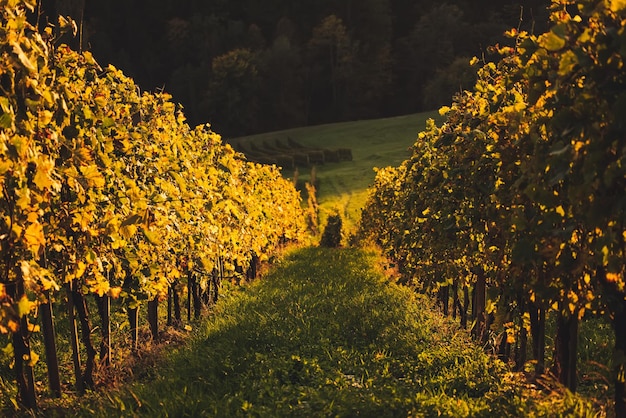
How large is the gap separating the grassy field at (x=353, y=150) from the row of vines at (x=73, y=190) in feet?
87.9

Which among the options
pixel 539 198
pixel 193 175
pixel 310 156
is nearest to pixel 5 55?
pixel 539 198

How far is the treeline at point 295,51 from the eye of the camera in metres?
94.6

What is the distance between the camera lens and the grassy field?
160ft

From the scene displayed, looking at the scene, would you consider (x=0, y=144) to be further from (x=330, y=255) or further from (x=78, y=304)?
(x=330, y=255)

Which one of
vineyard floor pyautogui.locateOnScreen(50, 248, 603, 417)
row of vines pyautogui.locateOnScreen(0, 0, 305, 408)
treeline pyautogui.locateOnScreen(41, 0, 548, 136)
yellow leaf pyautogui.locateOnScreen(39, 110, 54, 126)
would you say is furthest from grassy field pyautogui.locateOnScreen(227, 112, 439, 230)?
yellow leaf pyautogui.locateOnScreen(39, 110, 54, 126)

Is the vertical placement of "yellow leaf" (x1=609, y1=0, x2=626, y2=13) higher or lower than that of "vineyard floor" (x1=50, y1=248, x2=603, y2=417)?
higher

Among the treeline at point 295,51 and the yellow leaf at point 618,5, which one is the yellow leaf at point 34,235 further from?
the treeline at point 295,51

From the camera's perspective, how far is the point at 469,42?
337 feet

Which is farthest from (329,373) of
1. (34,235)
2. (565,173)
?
(565,173)

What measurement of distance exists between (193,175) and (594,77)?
770cm

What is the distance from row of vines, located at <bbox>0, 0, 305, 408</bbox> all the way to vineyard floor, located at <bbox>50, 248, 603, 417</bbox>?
3.98ft

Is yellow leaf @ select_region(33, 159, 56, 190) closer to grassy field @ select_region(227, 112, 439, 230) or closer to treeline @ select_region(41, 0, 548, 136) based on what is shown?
grassy field @ select_region(227, 112, 439, 230)

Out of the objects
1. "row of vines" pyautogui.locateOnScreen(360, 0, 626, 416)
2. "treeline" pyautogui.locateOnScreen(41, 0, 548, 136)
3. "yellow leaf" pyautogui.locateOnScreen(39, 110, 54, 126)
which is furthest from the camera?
"treeline" pyautogui.locateOnScreen(41, 0, 548, 136)

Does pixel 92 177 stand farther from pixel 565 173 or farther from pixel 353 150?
pixel 353 150
